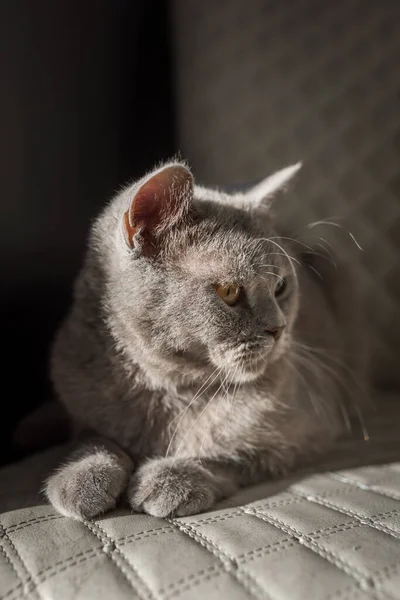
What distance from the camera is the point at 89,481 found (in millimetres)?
812

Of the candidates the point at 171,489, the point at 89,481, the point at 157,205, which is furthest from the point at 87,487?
the point at 157,205

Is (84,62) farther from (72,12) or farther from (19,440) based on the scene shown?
(19,440)

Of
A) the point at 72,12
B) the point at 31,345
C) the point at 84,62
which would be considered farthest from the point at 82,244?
the point at 72,12

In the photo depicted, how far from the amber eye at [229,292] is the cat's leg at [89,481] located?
32 cm

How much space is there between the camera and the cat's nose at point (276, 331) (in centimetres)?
93

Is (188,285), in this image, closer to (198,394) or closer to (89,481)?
(198,394)

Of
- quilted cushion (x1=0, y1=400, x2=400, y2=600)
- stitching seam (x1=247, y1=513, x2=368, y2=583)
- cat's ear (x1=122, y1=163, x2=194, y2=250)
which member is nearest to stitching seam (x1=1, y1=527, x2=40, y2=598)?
quilted cushion (x1=0, y1=400, x2=400, y2=600)

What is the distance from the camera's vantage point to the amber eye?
2.94ft

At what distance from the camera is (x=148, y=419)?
97cm

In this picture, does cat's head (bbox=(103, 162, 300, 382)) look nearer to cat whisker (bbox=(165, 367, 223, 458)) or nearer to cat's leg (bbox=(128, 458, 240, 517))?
cat whisker (bbox=(165, 367, 223, 458))

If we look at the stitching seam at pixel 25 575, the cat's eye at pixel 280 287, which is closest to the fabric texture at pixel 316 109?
the cat's eye at pixel 280 287

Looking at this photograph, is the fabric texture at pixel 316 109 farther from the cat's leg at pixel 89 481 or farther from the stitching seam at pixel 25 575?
the stitching seam at pixel 25 575

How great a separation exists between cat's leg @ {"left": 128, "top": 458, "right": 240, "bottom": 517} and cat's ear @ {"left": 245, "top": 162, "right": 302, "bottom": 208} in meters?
0.50

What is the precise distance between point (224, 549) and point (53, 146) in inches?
39.2
